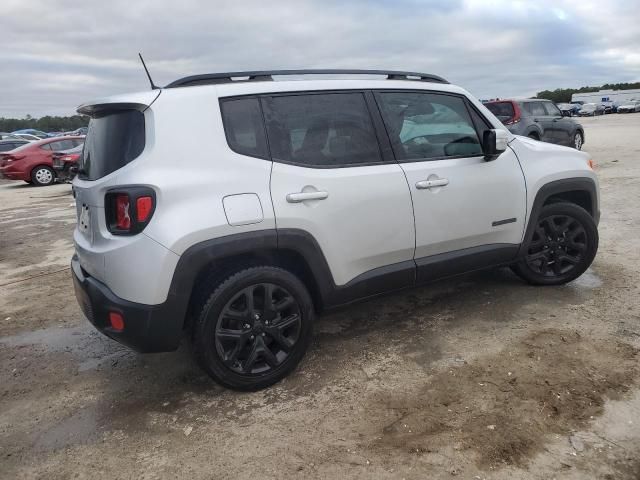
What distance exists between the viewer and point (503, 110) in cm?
1255

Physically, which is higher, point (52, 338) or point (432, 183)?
point (432, 183)

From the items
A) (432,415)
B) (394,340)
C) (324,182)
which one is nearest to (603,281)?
(394,340)

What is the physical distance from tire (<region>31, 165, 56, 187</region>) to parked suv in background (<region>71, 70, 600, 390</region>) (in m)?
14.5

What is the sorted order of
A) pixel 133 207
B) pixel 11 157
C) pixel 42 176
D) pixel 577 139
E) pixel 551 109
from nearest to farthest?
pixel 133 207, pixel 551 109, pixel 577 139, pixel 11 157, pixel 42 176

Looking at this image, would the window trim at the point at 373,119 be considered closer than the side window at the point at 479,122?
Yes

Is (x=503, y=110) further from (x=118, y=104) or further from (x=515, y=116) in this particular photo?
(x=118, y=104)

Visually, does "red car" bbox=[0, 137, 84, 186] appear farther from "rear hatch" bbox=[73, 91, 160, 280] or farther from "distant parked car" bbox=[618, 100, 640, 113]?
"distant parked car" bbox=[618, 100, 640, 113]

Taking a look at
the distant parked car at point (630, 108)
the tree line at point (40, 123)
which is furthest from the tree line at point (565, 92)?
the tree line at point (40, 123)

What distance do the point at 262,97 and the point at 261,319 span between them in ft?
4.35

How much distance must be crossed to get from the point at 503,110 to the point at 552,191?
9.36 m

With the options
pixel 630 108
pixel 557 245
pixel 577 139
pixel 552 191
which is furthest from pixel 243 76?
pixel 630 108

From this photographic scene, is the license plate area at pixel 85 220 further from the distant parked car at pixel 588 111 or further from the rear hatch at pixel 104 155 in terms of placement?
the distant parked car at pixel 588 111

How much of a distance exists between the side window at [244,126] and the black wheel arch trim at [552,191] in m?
2.24

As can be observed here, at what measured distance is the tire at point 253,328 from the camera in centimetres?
283
